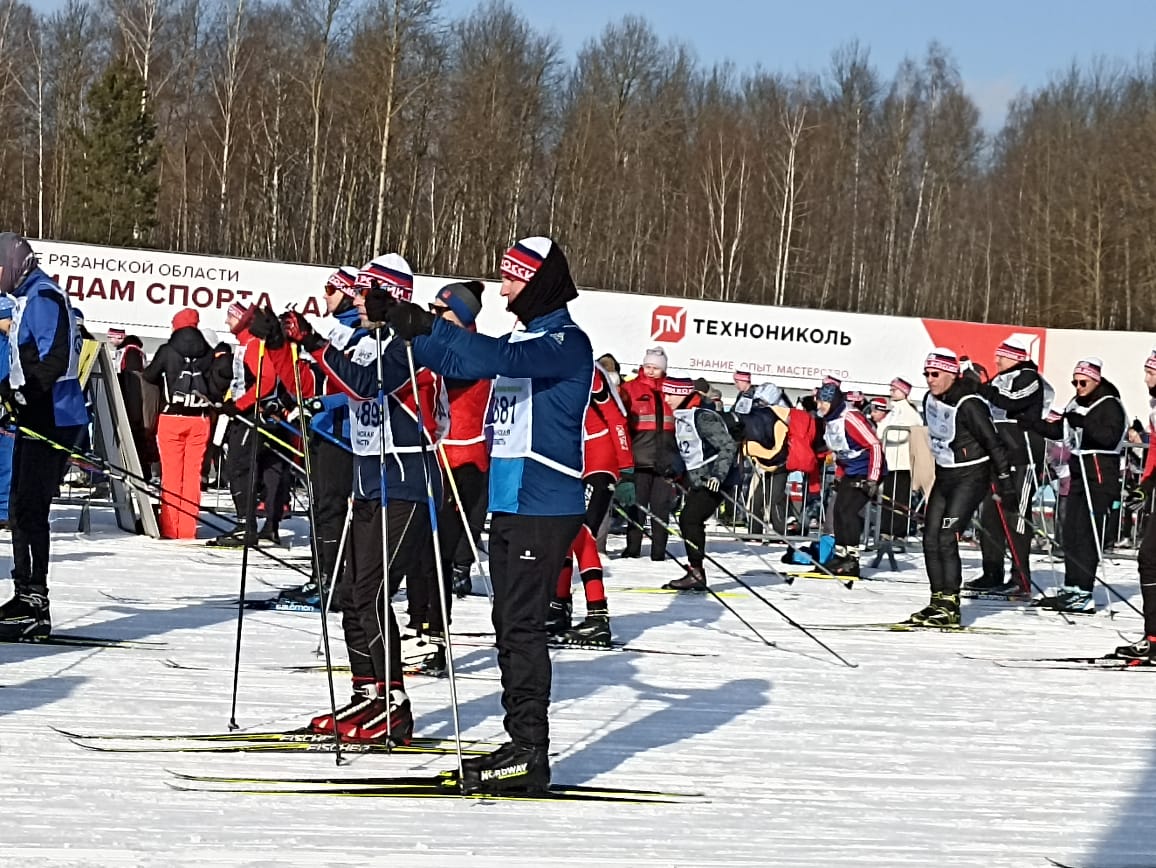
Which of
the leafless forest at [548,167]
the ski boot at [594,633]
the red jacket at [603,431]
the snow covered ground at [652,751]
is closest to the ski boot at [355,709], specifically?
the snow covered ground at [652,751]

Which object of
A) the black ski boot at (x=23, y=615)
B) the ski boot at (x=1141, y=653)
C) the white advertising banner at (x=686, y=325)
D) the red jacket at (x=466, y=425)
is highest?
the white advertising banner at (x=686, y=325)

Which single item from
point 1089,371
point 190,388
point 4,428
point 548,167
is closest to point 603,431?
point 4,428

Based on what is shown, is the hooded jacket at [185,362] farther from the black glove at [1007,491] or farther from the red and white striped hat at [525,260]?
the red and white striped hat at [525,260]

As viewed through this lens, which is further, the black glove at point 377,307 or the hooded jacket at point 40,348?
the hooded jacket at point 40,348

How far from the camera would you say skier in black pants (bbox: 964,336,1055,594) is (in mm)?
13930

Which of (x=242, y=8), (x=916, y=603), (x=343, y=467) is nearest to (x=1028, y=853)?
(x=343, y=467)

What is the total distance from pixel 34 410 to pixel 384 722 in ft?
10.1

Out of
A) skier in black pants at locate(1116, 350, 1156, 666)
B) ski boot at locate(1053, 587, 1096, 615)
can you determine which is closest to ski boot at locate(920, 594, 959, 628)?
skier in black pants at locate(1116, 350, 1156, 666)

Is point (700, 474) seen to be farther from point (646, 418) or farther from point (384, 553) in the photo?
point (384, 553)

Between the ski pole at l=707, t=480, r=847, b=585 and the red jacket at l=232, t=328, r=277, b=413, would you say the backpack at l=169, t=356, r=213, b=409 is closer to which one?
the red jacket at l=232, t=328, r=277, b=413

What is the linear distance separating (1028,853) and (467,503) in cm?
523

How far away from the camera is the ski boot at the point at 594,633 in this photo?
33.2ft

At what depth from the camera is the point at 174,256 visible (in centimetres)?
2883

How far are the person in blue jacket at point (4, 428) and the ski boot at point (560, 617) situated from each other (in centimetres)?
322
